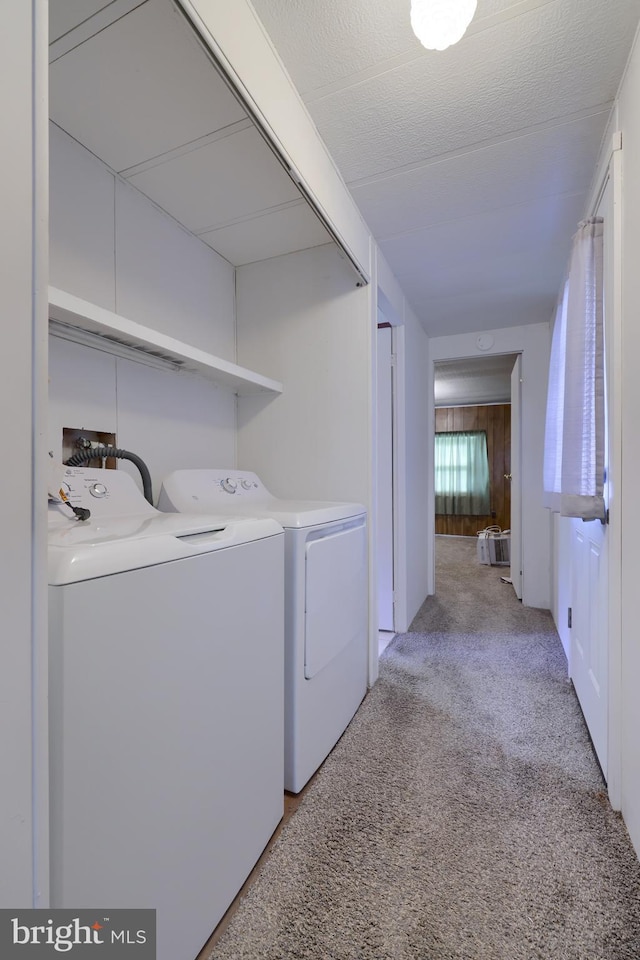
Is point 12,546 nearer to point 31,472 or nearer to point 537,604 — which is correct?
point 31,472

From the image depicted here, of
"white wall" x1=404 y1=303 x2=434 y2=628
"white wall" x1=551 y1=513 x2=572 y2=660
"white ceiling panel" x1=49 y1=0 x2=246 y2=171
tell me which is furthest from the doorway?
"white ceiling panel" x1=49 y1=0 x2=246 y2=171

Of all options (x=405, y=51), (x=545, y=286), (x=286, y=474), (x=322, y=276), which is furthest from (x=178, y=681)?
(x=545, y=286)

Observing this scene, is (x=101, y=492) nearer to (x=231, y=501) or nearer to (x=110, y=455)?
(x=110, y=455)

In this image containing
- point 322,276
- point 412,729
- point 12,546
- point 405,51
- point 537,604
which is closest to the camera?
point 12,546

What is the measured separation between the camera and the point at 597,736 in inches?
61.6

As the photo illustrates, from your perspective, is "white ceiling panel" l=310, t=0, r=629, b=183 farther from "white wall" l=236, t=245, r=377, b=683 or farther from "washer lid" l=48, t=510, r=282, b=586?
"washer lid" l=48, t=510, r=282, b=586

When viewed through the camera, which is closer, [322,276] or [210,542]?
[210,542]

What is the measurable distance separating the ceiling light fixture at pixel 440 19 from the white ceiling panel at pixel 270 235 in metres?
0.78

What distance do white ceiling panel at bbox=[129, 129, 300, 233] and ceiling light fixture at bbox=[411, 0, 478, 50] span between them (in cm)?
55

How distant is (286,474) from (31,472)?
1639 millimetres

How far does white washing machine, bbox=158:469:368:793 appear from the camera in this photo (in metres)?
1.35

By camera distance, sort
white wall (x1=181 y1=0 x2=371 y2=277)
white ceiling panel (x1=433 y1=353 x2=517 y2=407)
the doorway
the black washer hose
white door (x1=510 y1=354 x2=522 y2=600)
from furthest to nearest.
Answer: the doorway
white ceiling panel (x1=433 y1=353 x2=517 y2=407)
white door (x1=510 y1=354 x2=522 y2=600)
the black washer hose
white wall (x1=181 y1=0 x2=371 y2=277)

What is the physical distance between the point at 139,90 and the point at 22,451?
51.1 inches

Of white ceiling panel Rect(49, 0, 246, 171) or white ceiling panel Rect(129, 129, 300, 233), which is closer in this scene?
white ceiling panel Rect(49, 0, 246, 171)
